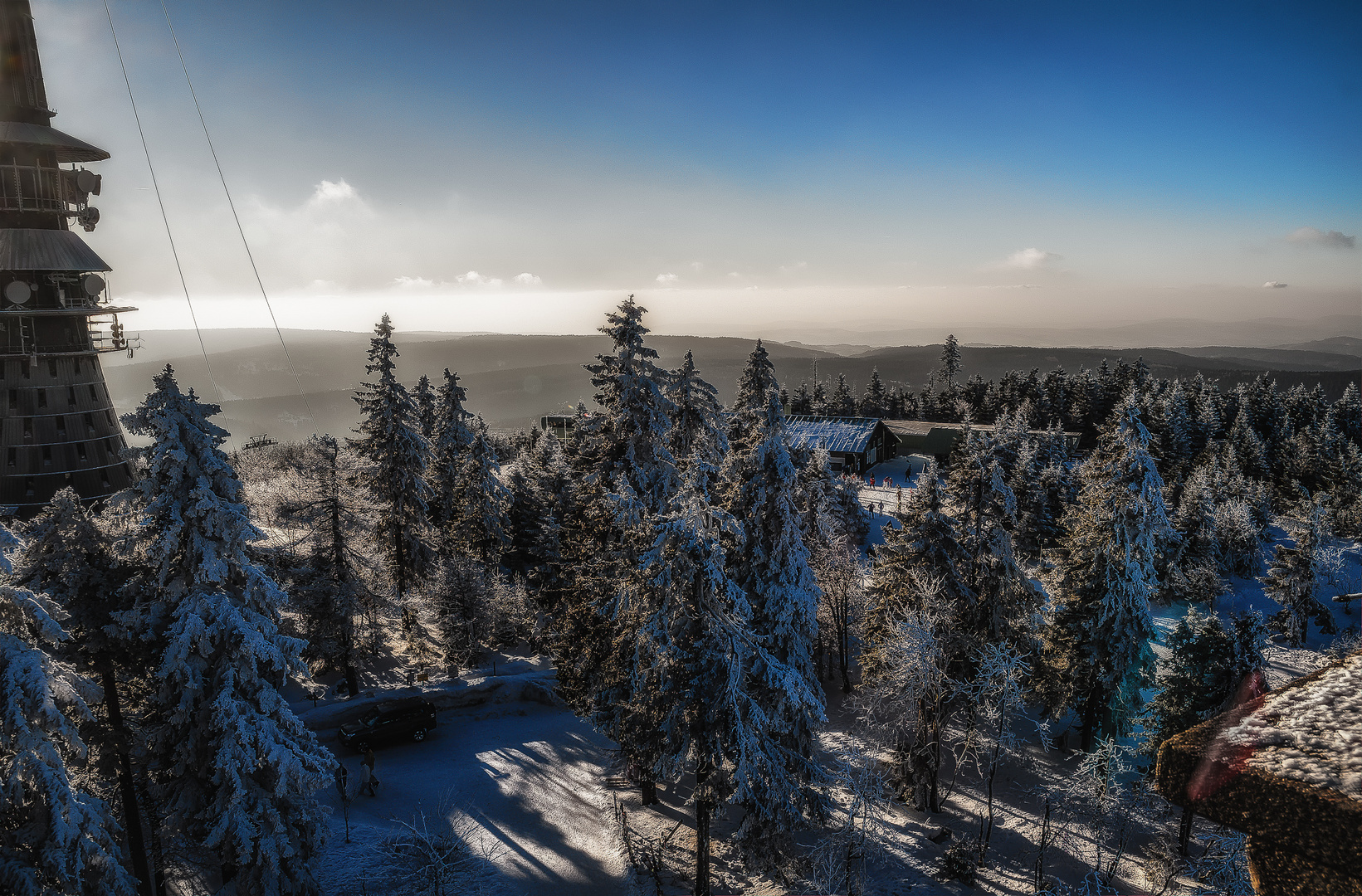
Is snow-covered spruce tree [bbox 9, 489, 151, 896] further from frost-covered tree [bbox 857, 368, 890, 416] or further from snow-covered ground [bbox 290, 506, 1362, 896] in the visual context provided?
A: frost-covered tree [bbox 857, 368, 890, 416]

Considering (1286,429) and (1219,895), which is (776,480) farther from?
(1286,429)

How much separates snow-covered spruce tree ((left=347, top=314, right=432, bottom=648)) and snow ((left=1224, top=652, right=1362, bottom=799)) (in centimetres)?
3228

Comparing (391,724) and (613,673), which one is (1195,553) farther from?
(391,724)

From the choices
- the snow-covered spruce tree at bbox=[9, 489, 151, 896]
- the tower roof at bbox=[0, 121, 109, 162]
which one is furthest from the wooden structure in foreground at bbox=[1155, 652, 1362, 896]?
the tower roof at bbox=[0, 121, 109, 162]

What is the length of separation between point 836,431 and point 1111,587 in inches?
2053

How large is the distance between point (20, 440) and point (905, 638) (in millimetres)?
41989

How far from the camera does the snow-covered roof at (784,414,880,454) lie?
71.1 metres

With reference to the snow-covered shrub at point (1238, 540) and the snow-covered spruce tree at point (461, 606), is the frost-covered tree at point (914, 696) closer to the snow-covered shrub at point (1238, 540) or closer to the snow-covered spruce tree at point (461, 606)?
the snow-covered spruce tree at point (461, 606)

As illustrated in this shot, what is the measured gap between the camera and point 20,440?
3080 cm

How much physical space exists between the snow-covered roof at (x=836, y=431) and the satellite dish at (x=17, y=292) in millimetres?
58744

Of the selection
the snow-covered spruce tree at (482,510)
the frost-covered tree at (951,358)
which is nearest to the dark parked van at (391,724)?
the snow-covered spruce tree at (482,510)

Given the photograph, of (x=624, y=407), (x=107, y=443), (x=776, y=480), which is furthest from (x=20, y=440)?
(x=776, y=480)

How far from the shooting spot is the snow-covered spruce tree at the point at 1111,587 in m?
21.4

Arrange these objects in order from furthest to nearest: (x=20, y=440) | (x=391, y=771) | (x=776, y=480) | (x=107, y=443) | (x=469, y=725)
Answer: (x=107, y=443) → (x=20, y=440) → (x=469, y=725) → (x=391, y=771) → (x=776, y=480)
